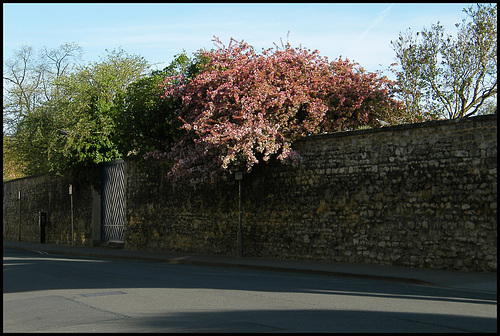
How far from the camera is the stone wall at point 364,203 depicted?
49.7ft

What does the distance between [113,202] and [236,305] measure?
21873mm

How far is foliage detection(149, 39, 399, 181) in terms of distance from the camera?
18.8 metres

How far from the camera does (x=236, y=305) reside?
916 cm

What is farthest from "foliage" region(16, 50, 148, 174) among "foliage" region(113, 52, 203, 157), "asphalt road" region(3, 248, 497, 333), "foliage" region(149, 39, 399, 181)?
"asphalt road" region(3, 248, 497, 333)

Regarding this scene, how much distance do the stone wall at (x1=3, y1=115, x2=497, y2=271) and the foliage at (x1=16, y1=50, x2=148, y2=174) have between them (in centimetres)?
613

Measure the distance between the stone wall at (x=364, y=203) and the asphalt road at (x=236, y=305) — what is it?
11.1 ft

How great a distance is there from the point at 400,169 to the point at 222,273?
5.76m

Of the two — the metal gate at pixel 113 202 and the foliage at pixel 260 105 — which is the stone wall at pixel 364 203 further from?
the metal gate at pixel 113 202

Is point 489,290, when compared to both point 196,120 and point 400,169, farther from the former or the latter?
point 196,120

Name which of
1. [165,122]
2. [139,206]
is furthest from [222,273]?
[139,206]

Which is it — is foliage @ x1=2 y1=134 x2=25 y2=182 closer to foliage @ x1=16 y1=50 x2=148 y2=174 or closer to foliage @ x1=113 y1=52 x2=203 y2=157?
foliage @ x1=16 y1=50 x2=148 y2=174

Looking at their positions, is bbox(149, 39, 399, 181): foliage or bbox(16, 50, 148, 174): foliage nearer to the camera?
bbox(149, 39, 399, 181): foliage

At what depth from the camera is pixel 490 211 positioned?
1480 cm

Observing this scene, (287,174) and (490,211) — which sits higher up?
(287,174)
